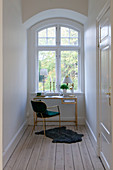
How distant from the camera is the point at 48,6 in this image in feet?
14.5

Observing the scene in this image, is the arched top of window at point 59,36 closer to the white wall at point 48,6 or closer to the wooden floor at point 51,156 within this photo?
the white wall at point 48,6

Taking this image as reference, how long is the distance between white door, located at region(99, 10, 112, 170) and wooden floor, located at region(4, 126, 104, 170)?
292 millimetres

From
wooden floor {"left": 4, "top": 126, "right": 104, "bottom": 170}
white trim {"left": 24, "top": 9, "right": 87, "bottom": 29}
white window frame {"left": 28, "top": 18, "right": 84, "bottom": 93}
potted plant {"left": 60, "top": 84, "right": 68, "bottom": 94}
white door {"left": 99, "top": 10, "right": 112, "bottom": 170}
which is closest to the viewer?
white door {"left": 99, "top": 10, "right": 112, "bottom": 170}

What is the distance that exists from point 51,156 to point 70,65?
9.64ft

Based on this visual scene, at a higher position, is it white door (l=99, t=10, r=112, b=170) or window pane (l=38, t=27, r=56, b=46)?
window pane (l=38, t=27, r=56, b=46)

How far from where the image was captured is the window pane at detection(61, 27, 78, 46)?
5332mm

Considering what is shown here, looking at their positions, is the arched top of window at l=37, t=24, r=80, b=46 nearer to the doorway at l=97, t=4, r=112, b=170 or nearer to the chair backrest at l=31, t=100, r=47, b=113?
the chair backrest at l=31, t=100, r=47, b=113

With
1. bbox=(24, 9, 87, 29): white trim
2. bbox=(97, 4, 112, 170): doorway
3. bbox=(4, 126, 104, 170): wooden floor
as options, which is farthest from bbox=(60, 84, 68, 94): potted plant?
bbox=(97, 4, 112, 170): doorway

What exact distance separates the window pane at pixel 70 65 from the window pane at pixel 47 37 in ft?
1.60

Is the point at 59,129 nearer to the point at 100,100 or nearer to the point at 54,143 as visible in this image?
the point at 54,143

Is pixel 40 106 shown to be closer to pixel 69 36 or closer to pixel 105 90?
pixel 105 90

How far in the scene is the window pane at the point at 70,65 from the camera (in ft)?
17.5

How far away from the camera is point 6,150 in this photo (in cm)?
285

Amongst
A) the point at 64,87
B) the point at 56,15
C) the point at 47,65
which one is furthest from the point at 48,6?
the point at 64,87
